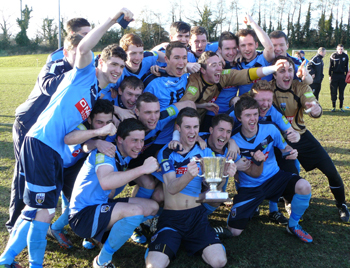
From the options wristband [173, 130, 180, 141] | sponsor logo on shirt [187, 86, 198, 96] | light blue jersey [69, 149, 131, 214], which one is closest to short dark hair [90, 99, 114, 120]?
light blue jersey [69, 149, 131, 214]

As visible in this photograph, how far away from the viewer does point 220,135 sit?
362 cm

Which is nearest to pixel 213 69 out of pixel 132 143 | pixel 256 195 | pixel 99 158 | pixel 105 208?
pixel 132 143

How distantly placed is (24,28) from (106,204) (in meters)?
58.2

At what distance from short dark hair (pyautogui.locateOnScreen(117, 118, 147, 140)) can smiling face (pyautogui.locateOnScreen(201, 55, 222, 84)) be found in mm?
1354

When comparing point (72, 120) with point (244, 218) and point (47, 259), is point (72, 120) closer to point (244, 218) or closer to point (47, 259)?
point (47, 259)

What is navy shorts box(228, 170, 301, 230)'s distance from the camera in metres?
3.63

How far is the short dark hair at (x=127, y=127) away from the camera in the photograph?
3.26 meters

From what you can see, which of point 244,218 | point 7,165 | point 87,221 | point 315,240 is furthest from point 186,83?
point 7,165

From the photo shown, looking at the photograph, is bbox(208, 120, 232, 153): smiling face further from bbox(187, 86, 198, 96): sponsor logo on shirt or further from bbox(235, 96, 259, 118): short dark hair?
bbox(187, 86, 198, 96): sponsor logo on shirt

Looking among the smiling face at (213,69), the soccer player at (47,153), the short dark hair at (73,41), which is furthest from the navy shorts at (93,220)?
the smiling face at (213,69)

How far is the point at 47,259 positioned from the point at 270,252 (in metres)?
2.41

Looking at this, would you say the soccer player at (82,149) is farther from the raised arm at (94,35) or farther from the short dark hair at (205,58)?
the short dark hair at (205,58)

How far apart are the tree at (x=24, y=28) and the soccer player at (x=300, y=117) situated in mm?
56082

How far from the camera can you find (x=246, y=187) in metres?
3.86
